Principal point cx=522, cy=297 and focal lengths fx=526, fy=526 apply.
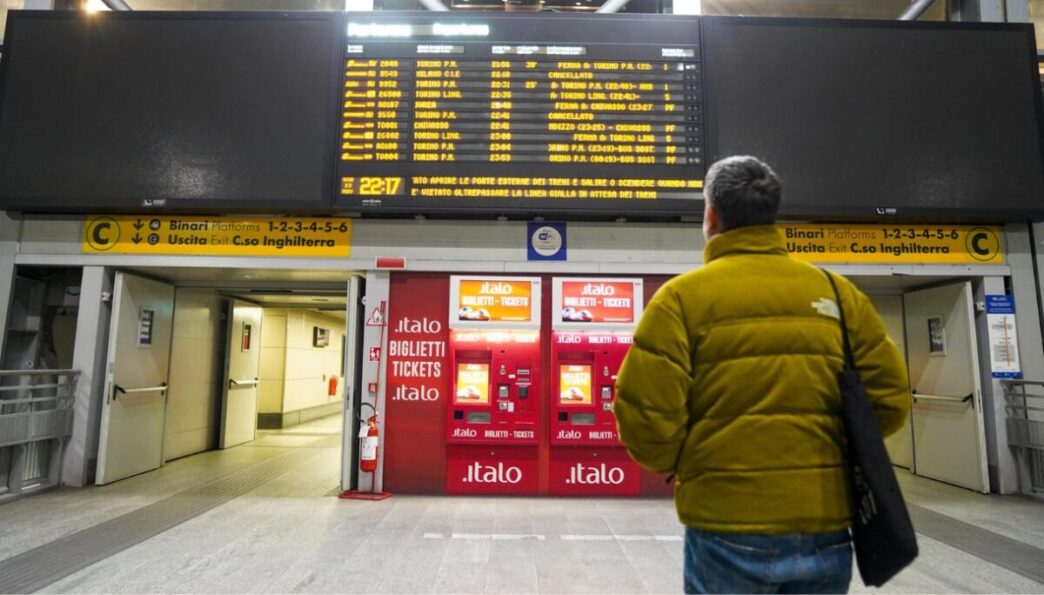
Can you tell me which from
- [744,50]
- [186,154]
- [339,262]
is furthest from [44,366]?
[744,50]

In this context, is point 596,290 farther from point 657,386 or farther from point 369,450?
point 657,386

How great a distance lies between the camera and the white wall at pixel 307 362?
1032cm

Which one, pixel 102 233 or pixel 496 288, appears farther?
pixel 102 233

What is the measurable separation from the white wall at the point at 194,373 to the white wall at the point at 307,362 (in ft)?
8.81

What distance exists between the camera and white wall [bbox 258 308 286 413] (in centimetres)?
988

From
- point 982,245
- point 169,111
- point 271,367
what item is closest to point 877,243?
point 982,245

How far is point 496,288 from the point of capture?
5055 mm

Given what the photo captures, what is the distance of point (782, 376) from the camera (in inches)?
42.1

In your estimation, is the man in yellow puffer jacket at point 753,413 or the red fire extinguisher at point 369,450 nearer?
the man in yellow puffer jacket at point 753,413

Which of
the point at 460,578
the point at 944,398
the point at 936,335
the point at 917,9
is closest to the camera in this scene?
the point at 460,578

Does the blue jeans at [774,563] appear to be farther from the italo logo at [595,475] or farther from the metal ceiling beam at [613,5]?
the metal ceiling beam at [613,5]

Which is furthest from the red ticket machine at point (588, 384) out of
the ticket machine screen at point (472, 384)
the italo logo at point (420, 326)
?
the italo logo at point (420, 326)

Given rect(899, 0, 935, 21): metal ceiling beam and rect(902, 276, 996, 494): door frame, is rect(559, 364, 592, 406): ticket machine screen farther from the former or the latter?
rect(899, 0, 935, 21): metal ceiling beam

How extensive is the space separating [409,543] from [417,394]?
5.40 feet
